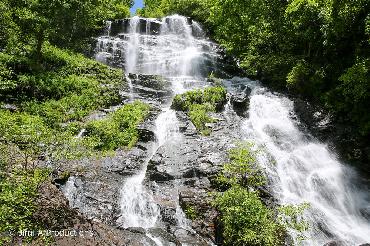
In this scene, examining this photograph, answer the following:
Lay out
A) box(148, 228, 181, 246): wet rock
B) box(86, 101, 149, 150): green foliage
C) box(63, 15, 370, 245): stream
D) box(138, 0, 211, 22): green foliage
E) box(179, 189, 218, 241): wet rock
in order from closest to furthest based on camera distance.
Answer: box(148, 228, 181, 246): wet rock, box(179, 189, 218, 241): wet rock, box(63, 15, 370, 245): stream, box(86, 101, 149, 150): green foliage, box(138, 0, 211, 22): green foliage

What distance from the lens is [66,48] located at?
2406 cm

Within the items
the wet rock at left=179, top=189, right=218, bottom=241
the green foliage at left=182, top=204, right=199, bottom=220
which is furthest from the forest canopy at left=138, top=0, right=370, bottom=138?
the green foliage at left=182, top=204, right=199, bottom=220

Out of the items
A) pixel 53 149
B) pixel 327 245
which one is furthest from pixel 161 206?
pixel 327 245

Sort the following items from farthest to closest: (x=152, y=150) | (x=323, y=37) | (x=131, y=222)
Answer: (x=323, y=37)
(x=152, y=150)
(x=131, y=222)

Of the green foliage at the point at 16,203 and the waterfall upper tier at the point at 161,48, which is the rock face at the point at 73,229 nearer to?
the green foliage at the point at 16,203

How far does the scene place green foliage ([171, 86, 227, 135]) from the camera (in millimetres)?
17453

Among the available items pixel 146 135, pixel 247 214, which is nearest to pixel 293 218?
pixel 247 214

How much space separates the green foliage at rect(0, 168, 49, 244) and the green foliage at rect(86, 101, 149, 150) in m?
7.20

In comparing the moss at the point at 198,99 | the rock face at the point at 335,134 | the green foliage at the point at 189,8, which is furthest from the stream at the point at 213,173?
the green foliage at the point at 189,8

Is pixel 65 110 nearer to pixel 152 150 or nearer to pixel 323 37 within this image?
pixel 152 150

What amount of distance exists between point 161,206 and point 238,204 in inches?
105

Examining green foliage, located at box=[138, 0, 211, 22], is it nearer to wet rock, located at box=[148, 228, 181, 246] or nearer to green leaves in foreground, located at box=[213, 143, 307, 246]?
green leaves in foreground, located at box=[213, 143, 307, 246]

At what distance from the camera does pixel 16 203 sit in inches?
291

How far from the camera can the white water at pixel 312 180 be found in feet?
41.6
